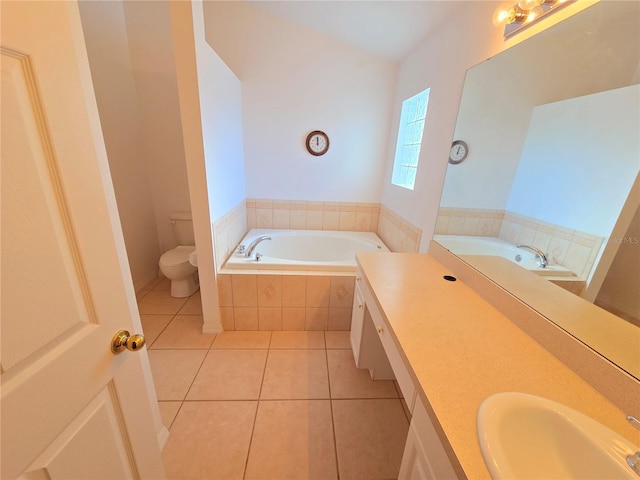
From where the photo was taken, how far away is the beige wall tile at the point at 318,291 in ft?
6.58

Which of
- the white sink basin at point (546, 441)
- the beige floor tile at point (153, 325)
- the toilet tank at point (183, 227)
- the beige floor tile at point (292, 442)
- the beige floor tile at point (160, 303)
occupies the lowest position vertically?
the beige floor tile at point (292, 442)

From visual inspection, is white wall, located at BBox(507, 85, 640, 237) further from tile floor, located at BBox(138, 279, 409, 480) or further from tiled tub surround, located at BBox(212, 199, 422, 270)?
tiled tub surround, located at BBox(212, 199, 422, 270)

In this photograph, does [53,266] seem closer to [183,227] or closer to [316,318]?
[316,318]

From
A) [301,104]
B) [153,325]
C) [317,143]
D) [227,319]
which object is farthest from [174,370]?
[301,104]

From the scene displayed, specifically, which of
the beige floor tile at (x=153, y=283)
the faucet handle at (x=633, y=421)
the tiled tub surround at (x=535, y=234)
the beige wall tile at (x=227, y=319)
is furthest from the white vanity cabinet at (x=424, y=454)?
the beige floor tile at (x=153, y=283)

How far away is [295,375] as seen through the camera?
5.49 ft

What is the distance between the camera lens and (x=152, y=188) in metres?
2.70

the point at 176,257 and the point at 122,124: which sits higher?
the point at 122,124

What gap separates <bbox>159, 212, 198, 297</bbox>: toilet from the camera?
7.70ft

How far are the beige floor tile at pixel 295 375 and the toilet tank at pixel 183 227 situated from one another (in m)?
1.68

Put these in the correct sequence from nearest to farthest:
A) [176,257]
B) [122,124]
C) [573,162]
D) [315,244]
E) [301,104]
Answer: [573,162]
[122,124]
[176,257]
[301,104]
[315,244]

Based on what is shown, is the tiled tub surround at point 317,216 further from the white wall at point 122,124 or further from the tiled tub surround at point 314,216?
the white wall at point 122,124

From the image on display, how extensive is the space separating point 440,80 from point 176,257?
2654 mm

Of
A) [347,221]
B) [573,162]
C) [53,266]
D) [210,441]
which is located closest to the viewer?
[53,266]
